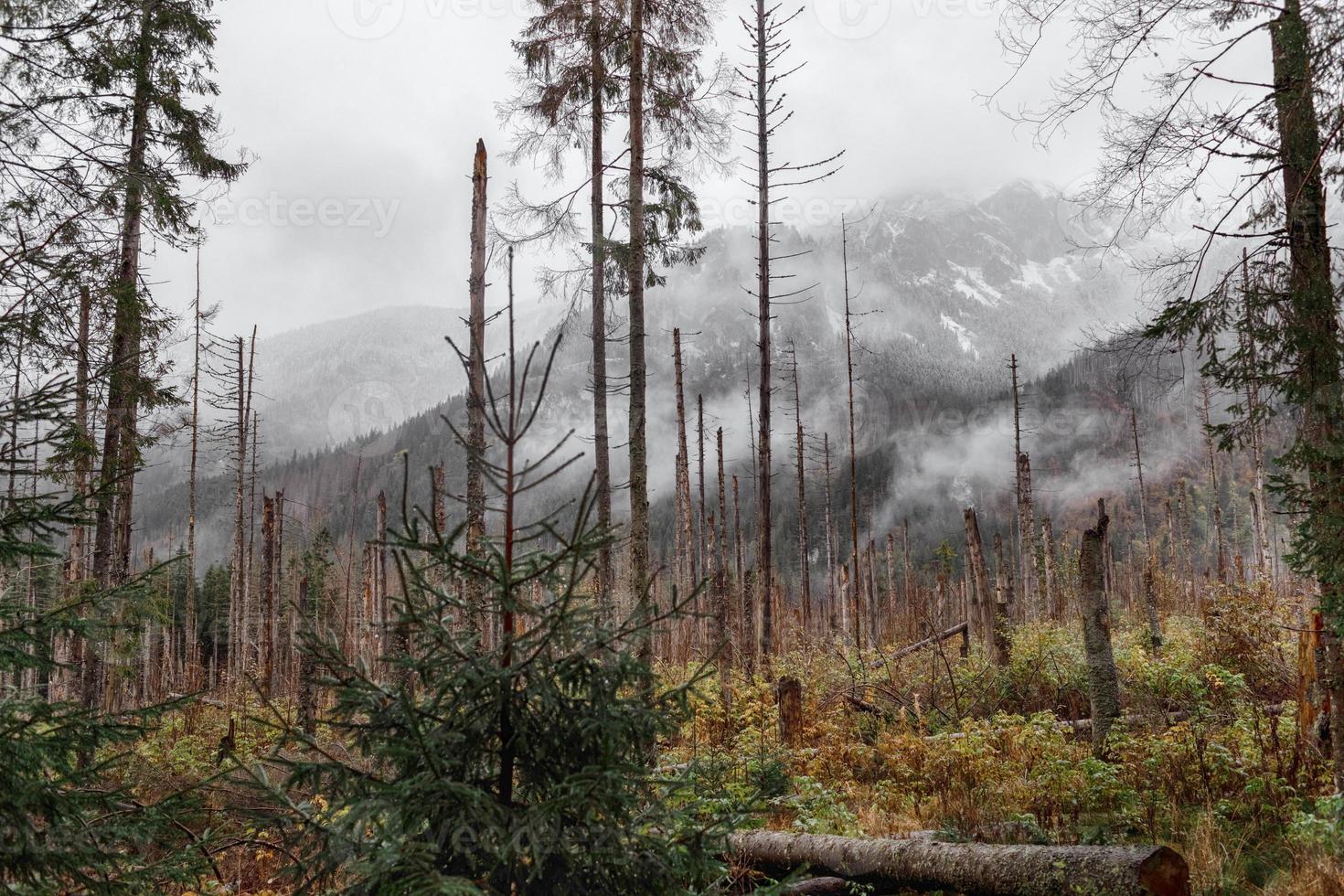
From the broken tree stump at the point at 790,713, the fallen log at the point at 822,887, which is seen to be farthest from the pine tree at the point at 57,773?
the broken tree stump at the point at 790,713

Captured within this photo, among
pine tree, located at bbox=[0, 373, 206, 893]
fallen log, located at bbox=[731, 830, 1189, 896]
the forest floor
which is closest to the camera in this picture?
pine tree, located at bbox=[0, 373, 206, 893]

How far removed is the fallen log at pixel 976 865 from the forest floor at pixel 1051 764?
414 mm

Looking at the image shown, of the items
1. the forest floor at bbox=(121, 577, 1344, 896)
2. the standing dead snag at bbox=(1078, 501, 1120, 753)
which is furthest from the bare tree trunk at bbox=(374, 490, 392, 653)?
the standing dead snag at bbox=(1078, 501, 1120, 753)

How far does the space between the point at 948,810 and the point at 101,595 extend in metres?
6.71

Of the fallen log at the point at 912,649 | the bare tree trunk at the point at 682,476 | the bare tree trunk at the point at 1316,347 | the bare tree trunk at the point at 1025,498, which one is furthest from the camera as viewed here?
the bare tree trunk at the point at 1025,498

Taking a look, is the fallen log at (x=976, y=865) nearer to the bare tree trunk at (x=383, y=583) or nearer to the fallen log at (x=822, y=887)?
the fallen log at (x=822, y=887)

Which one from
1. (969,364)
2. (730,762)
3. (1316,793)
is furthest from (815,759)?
(969,364)

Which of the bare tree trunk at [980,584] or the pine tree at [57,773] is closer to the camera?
the pine tree at [57,773]

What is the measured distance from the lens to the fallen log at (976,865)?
4.31 metres

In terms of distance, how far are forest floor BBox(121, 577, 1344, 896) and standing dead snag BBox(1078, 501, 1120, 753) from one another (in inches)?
10.9

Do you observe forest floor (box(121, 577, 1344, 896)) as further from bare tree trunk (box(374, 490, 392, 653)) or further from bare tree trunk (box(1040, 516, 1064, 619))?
bare tree trunk (box(1040, 516, 1064, 619))

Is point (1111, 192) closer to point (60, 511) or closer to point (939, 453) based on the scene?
point (60, 511)

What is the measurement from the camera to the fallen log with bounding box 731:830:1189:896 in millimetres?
4312

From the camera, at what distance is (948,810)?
268 inches
